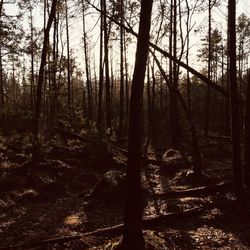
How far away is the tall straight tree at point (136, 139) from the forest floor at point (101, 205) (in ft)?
1.76

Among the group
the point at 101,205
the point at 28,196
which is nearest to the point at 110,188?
the point at 101,205

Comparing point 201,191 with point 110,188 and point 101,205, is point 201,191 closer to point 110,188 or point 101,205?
→ point 110,188

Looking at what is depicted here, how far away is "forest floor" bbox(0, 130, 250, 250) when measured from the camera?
774 cm

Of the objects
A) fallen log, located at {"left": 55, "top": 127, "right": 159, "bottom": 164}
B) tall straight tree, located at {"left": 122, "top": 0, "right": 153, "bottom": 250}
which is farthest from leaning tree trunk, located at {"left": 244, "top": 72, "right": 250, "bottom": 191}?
fallen log, located at {"left": 55, "top": 127, "right": 159, "bottom": 164}

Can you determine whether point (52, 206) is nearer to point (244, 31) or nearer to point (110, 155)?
point (110, 155)

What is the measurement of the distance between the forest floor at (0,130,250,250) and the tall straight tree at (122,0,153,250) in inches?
21.1

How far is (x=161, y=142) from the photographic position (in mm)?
28359

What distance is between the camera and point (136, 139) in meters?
6.21

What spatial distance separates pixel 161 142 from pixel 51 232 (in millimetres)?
20343

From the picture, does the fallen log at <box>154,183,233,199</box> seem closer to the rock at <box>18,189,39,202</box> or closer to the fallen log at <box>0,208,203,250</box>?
the fallen log at <box>0,208,203,250</box>

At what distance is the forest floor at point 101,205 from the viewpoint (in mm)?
7738

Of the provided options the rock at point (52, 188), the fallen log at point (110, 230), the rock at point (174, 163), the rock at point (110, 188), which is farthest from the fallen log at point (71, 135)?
the fallen log at point (110, 230)

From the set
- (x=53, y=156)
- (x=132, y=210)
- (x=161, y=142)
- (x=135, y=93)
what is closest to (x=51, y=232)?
(x=132, y=210)

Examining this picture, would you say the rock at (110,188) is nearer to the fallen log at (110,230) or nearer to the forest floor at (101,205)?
the forest floor at (101,205)
